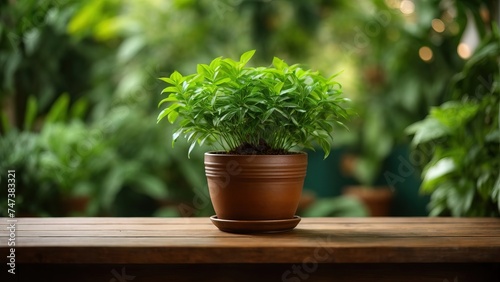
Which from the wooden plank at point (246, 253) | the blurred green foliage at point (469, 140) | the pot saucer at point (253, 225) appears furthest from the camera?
the blurred green foliage at point (469, 140)

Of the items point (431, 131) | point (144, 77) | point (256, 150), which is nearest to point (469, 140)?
point (431, 131)

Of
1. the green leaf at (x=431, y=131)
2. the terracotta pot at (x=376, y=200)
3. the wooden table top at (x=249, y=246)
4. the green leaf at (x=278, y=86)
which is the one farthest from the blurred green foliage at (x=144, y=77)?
the green leaf at (x=278, y=86)

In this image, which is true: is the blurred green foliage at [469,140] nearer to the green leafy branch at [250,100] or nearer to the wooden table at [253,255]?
the wooden table at [253,255]

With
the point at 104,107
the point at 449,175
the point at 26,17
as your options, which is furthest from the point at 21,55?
the point at 449,175

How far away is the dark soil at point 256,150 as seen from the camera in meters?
1.73

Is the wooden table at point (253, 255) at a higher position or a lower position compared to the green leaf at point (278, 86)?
lower

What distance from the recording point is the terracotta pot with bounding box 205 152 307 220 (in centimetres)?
166

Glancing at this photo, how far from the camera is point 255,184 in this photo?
5.46 feet

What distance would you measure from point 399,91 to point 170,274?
3588 mm

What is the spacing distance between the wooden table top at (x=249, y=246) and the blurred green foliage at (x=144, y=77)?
2.29m

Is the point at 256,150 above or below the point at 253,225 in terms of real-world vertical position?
above

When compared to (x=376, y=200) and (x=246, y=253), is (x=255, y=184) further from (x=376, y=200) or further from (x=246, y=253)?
(x=376, y=200)

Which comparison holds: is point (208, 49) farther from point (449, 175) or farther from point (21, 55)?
point (449, 175)

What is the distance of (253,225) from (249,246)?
21 cm
